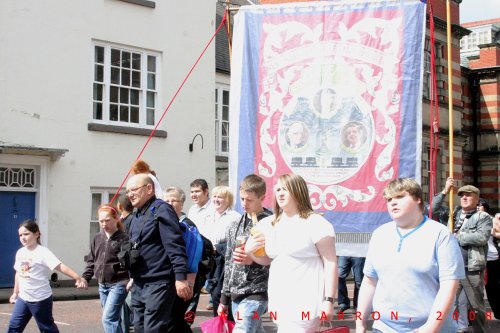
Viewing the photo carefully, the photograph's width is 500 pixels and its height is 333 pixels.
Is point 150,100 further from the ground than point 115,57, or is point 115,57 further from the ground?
point 115,57

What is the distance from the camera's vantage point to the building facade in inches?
682

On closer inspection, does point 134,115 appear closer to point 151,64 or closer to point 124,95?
point 124,95

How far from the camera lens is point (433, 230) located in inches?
196

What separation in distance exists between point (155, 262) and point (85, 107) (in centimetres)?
1238

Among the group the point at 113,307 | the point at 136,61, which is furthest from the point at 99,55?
the point at 113,307

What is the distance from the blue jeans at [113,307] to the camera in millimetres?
8023

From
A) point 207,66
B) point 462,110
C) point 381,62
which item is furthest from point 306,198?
point 462,110

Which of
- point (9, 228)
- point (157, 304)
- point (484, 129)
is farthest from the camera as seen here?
point (484, 129)

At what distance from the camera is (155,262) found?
6602mm

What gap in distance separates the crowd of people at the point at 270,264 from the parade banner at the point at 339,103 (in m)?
0.87

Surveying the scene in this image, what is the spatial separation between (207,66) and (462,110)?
52.6 ft

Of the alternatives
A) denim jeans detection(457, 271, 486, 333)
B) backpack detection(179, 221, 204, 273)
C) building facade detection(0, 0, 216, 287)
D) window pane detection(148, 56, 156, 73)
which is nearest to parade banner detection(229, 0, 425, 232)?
denim jeans detection(457, 271, 486, 333)

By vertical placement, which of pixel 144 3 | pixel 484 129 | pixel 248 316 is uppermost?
pixel 144 3

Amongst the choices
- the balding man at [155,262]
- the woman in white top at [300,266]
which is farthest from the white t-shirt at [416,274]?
the balding man at [155,262]
